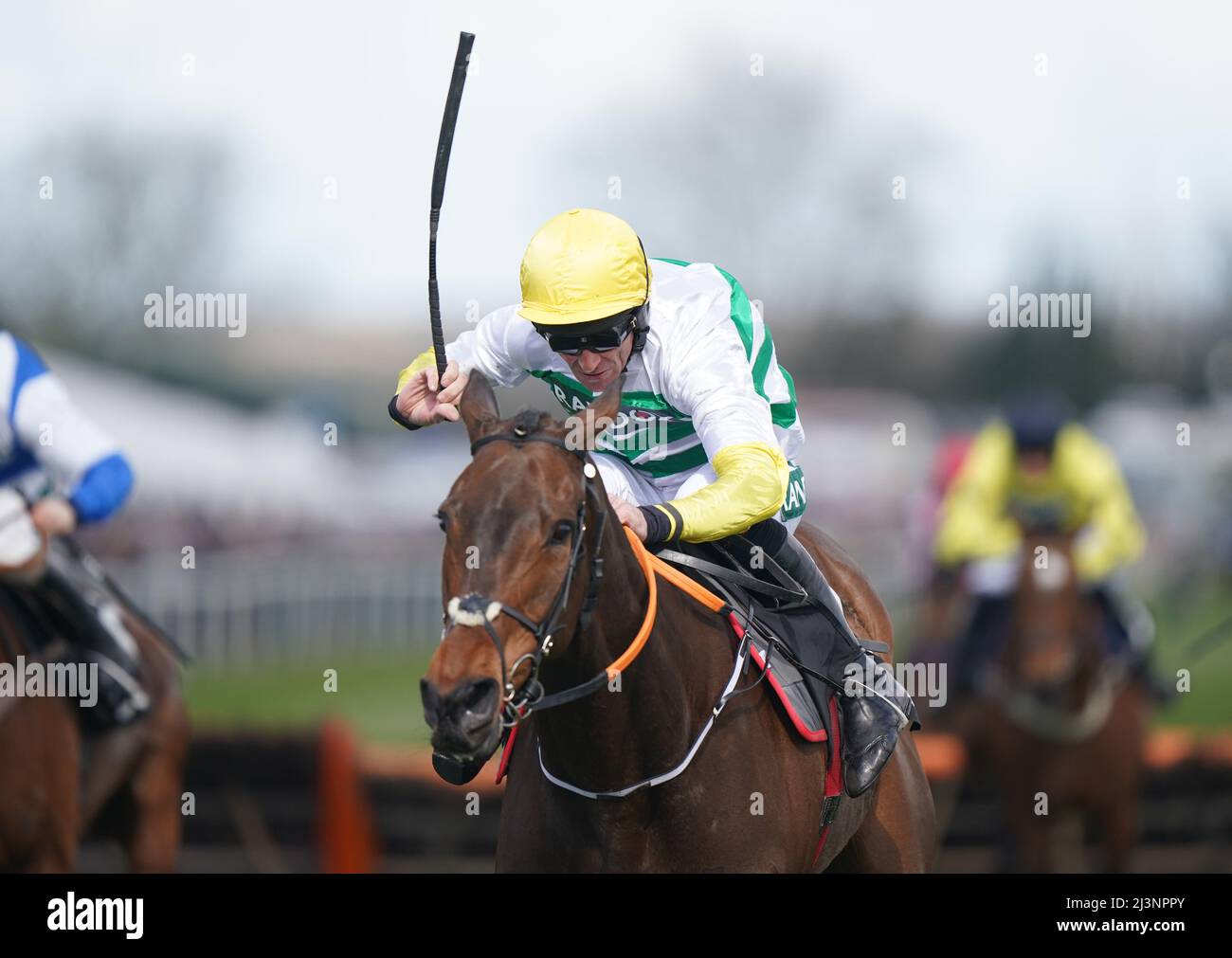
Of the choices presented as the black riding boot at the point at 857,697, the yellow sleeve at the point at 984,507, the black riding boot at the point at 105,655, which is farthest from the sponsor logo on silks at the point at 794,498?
the yellow sleeve at the point at 984,507

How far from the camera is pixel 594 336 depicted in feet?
14.2

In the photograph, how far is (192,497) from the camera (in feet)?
82.1

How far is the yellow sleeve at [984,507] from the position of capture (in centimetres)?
1095

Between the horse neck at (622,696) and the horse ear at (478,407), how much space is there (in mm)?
359

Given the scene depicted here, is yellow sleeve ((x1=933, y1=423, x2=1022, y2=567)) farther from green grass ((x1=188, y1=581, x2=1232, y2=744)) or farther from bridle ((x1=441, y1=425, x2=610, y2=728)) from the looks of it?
bridle ((x1=441, y1=425, x2=610, y2=728))

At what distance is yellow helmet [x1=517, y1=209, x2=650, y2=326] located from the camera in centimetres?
426

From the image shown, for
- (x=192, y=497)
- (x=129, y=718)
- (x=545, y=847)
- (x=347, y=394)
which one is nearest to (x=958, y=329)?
(x=347, y=394)

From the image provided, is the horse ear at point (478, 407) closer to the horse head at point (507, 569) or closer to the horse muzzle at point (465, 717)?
the horse head at point (507, 569)

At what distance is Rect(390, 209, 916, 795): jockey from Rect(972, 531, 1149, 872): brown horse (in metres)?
5.40

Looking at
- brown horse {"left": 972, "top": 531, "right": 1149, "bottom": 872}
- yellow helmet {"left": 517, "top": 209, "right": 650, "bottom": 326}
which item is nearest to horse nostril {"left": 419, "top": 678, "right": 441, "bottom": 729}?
yellow helmet {"left": 517, "top": 209, "right": 650, "bottom": 326}

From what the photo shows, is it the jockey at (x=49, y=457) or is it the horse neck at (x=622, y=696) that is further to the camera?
the jockey at (x=49, y=457)

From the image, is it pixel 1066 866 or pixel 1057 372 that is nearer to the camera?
pixel 1066 866

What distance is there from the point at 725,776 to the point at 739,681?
283 mm

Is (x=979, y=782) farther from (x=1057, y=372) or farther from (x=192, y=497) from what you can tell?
(x=1057, y=372)
